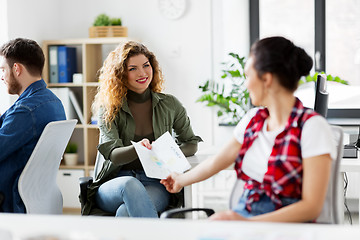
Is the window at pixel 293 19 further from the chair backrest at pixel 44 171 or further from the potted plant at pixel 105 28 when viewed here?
the chair backrest at pixel 44 171

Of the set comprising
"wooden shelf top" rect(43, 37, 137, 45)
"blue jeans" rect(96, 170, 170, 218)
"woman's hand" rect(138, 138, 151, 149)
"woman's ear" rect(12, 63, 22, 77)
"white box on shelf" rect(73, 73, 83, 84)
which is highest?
"wooden shelf top" rect(43, 37, 137, 45)

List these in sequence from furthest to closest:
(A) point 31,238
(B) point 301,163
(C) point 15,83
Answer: (C) point 15,83
(B) point 301,163
(A) point 31,238

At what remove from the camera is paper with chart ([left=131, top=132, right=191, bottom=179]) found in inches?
90.4

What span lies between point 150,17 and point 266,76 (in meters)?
3.00

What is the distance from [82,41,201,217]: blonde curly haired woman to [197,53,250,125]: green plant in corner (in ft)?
5.07

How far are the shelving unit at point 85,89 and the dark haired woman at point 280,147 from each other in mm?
2769

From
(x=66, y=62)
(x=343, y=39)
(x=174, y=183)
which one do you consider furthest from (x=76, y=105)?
(x=174, y=183)

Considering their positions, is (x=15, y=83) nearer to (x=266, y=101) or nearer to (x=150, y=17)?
(x=266, y=101)

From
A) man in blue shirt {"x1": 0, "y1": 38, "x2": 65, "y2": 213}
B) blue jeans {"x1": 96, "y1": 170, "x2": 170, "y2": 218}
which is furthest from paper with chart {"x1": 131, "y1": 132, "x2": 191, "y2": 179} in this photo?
man in blue shirt {"x1": 0, "y1": 38, "x2": 65, "y2": 213}

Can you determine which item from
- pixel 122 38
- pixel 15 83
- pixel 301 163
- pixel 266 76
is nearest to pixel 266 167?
pixel 301 163

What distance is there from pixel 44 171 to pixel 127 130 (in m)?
0.45

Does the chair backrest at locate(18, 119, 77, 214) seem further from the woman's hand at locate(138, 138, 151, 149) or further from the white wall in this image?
the white wall

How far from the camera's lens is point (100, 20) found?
4.46 metres

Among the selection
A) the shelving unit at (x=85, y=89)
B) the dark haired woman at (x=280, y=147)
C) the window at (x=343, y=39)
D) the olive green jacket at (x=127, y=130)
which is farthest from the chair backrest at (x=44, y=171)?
the window at (x=343, y=39)
